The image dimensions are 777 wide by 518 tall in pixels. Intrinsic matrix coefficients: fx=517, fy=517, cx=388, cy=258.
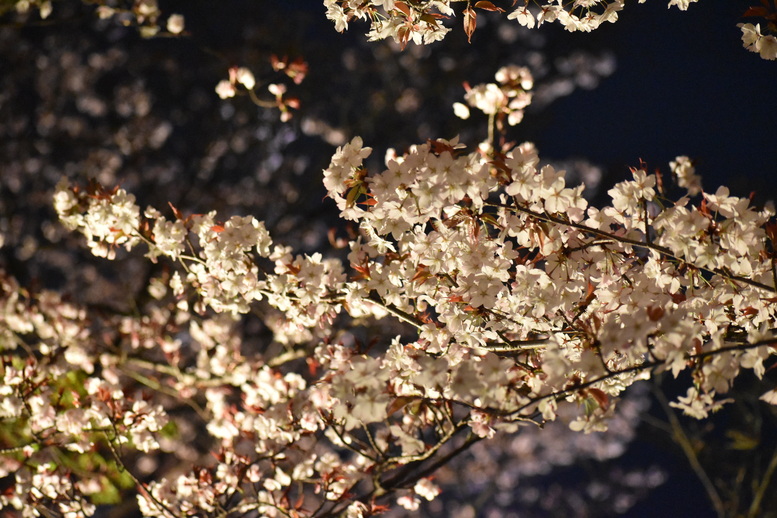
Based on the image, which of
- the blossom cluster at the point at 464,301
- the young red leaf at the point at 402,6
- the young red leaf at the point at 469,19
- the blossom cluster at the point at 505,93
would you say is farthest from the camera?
the blossom cluster at the point at 505,93

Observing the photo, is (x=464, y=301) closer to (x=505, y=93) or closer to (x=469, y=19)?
(x=469, y=19)

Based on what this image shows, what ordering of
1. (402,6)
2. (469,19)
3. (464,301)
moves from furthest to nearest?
(464,301) < (469,19) < (402,6)

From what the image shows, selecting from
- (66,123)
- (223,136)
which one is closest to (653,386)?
(223,136)

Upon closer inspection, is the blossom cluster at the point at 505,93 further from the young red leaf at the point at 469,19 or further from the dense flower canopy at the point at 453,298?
the young red leaf at the point at 469,19

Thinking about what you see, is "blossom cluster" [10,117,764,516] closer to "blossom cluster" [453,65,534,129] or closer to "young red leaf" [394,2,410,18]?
"young red leaf" [394,2,410,18]

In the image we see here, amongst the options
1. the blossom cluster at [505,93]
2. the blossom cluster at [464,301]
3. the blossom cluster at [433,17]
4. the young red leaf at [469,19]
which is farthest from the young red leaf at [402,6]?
the blossom cluster at [505,93]

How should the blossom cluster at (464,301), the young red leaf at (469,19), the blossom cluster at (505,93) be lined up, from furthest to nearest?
the blossom cluster at (505,93) → the young red leaf at (469,19) → the blossom cluster at (464,301)

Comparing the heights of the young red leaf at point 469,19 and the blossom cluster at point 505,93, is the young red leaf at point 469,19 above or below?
above

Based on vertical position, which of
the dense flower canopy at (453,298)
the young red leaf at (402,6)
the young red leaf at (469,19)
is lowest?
the dense flower canopy at (453,298)

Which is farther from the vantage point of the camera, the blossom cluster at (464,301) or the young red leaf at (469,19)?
the young red leaf at (469,19)

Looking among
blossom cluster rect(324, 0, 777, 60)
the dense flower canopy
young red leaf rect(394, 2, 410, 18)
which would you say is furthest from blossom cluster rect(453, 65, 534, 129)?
young red leaf rect(394, 2, 410, 18)

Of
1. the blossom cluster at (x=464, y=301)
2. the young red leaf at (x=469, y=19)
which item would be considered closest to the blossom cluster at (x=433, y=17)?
the young red leaf at (x=469, y=19)

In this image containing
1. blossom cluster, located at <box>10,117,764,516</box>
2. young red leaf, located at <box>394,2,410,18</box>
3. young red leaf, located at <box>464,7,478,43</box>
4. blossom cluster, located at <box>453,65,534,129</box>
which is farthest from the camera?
blossom cluster, located at <box>453,65,534,129</box>

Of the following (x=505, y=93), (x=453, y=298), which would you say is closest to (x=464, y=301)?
(x=453, y=298)
